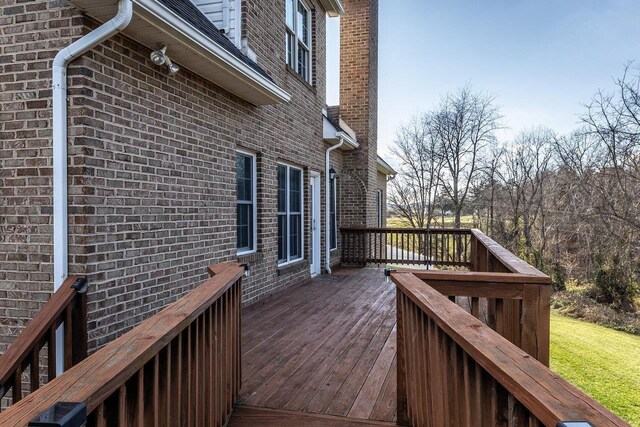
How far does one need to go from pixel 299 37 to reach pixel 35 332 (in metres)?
6.66

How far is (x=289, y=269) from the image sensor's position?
23.3 ft

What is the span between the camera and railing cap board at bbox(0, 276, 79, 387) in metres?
2.54

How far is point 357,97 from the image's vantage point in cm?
1070

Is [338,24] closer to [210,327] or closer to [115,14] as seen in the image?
[115,14]

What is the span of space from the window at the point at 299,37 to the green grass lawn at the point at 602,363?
6677 millimetres

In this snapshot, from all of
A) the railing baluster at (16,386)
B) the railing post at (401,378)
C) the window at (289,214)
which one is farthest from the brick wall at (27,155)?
the window at (289,214)

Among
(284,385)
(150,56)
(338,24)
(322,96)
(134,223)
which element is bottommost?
(284,385)

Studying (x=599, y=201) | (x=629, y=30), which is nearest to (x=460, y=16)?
(x=629, y=30)

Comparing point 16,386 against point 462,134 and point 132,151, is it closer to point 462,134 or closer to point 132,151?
point 132,151

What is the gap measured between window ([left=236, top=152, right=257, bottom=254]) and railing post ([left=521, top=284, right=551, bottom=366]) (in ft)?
13.2

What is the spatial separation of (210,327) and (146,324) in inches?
24.7

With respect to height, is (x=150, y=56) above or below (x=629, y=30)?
below

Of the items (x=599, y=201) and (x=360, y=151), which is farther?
(x=599, y=201)

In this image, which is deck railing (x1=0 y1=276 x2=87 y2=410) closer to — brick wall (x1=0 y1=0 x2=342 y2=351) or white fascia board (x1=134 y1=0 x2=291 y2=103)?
brick wall (x1=0 y1=0 x2=342 y2=351)
